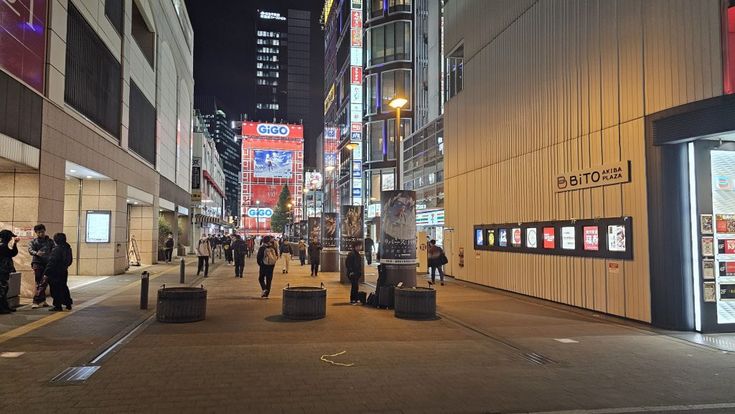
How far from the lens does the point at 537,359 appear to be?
7734mm

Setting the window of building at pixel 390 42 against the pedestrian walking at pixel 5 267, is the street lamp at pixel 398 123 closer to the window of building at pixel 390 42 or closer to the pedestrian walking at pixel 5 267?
the pedestrian walking at pixel 5 267

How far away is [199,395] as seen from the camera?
19.2 feet

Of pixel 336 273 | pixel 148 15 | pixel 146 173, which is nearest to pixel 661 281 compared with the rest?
pixel 336 273

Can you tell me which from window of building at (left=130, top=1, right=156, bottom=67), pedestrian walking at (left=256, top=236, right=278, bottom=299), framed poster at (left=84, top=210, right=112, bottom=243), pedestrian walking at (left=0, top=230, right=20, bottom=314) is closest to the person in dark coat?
pedestrian walking at (left=0, top=230, right=20, bottom=314)

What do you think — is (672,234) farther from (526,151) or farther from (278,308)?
(278,308)

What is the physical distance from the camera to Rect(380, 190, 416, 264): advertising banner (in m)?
13.4

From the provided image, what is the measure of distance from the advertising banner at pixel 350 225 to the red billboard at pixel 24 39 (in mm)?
11847

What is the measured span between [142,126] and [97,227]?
717 cm

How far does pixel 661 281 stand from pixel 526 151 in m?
6.27

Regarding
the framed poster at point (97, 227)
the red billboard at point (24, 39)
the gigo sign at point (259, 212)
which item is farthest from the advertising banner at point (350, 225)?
the gigo sign at point (259, 212)

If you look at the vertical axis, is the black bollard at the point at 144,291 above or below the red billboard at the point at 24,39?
below

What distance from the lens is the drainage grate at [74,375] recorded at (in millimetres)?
6285

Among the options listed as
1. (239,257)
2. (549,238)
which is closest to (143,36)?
(239,257)

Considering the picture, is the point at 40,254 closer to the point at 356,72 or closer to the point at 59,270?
the point at 59,270
